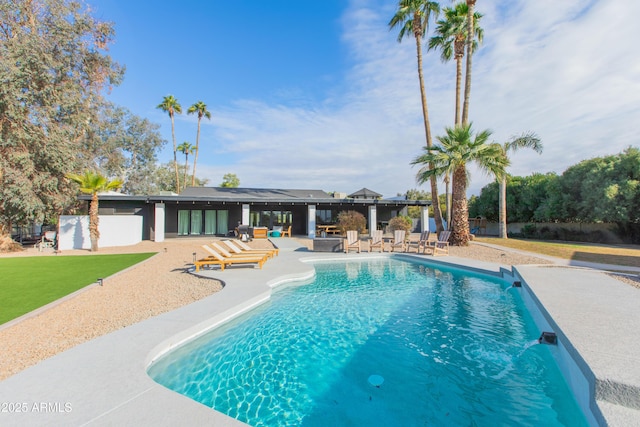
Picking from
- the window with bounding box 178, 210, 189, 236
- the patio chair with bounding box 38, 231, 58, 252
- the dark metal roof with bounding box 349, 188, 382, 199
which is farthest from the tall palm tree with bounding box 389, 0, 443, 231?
the patio chair with bounding box 38, 231, 58, 252

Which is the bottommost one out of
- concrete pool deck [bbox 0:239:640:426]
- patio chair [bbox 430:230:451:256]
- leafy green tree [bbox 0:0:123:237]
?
concrete pool deck [bbox 0:239:640:426]

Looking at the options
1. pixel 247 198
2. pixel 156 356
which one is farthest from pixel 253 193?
pixel 156 356

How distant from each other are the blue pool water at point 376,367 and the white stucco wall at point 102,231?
51.6 feet

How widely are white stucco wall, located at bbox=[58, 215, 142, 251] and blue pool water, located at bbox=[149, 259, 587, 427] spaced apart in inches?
619

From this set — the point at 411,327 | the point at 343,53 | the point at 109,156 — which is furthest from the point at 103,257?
the point at 109,156

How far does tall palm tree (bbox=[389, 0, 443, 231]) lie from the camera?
59.5ft

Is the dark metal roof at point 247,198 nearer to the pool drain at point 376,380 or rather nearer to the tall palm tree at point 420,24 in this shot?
the tall palm tree at point 420,24

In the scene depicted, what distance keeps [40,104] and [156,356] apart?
2027 centimetres

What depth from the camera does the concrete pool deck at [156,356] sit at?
2451 millimetres

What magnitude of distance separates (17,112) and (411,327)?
21.2 m

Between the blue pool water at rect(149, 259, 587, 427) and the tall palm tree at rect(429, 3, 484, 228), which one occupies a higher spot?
the tall palm tree at rect(429, 3, 484, 228)

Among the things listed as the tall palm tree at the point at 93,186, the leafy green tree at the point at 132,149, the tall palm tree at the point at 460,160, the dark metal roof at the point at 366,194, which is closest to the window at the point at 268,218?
the dark metal roof at the point at 366,194

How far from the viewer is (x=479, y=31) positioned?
18891 mm

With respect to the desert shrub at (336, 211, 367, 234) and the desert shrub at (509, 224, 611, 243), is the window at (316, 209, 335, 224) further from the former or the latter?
the desert shrub at (509, 224, 611, 243)
